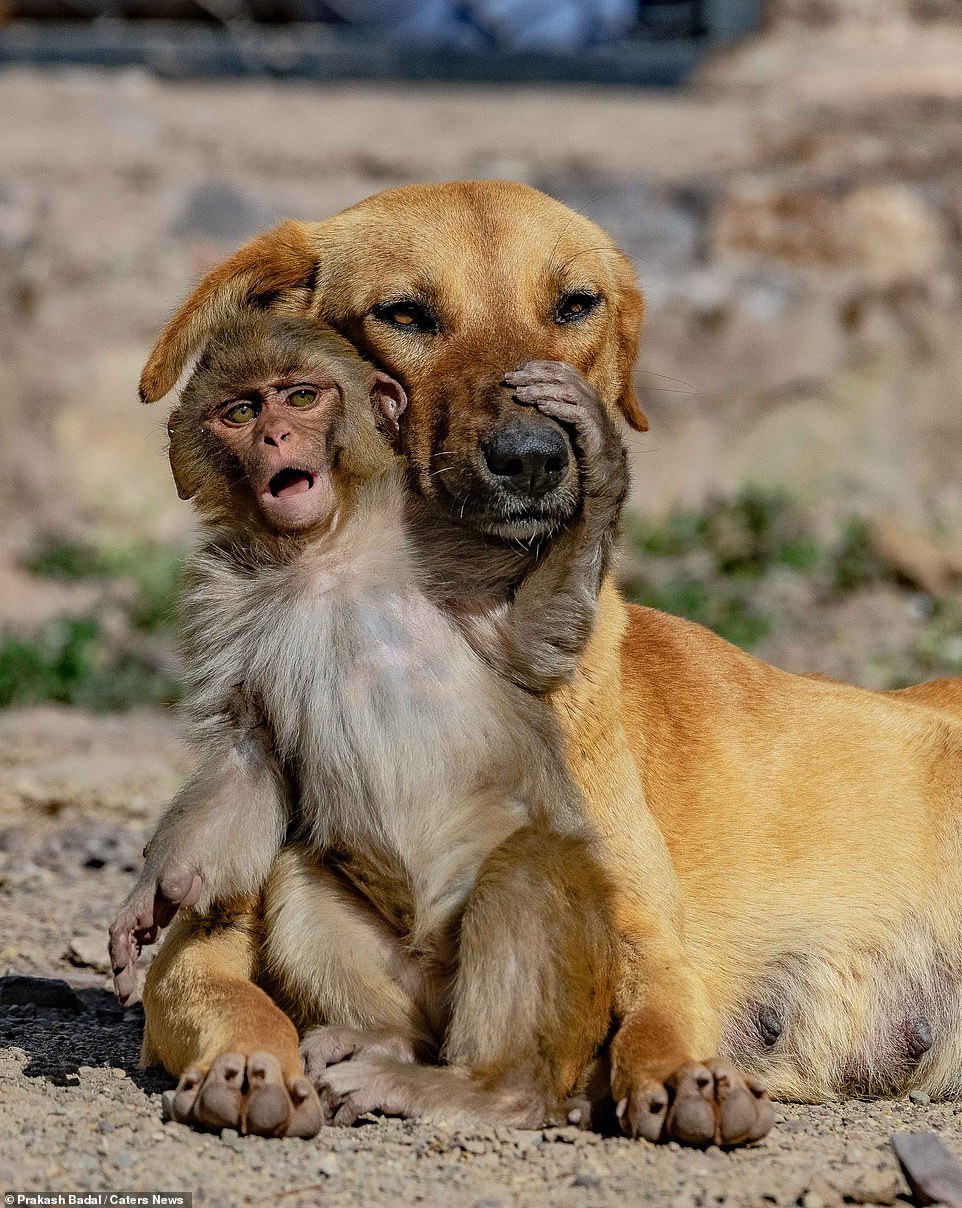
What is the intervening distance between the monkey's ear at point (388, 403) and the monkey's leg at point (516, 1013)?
4.23 ft

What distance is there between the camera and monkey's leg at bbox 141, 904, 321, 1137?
132 inches

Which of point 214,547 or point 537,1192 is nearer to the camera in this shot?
point 537,1192

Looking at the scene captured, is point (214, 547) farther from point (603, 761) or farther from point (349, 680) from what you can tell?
point (603, 761)

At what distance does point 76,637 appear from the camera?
356 inches

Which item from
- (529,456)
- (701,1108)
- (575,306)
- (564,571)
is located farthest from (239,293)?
(701,1108)

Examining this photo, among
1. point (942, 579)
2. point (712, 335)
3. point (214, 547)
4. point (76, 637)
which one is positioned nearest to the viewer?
point (214, 547)

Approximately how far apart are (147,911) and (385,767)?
2.06ft

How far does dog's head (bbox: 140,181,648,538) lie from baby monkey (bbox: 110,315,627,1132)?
0.41 ft

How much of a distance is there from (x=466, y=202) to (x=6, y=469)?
22.5 ft

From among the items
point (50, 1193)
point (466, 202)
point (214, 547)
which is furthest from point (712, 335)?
point (50, 1193)

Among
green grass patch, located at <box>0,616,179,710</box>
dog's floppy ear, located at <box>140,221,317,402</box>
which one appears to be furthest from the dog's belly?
green grass patch, located at <box>0,616,179,710</box>

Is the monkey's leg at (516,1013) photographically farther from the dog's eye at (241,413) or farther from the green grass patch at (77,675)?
the green grass patch at (77,675)

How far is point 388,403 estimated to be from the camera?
4.43 metres

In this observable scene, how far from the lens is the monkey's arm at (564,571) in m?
3.85
